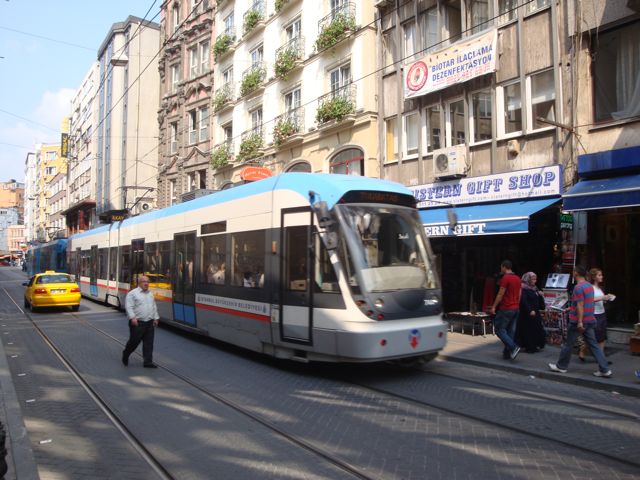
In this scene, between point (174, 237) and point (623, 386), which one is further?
point (174, 237)

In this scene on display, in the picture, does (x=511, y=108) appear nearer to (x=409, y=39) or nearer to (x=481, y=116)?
(x=481, y=116)

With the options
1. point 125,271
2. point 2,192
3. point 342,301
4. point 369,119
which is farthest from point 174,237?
point 2,192


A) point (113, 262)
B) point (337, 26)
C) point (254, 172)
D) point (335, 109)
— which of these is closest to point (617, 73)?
point (335, 109)

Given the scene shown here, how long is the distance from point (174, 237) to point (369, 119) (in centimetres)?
797

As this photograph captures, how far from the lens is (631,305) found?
12.0 m

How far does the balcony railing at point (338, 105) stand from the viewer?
18422 millimetres

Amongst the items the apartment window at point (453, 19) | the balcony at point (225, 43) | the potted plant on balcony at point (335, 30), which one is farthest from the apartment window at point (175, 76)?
the apartment window at point (453, 19)

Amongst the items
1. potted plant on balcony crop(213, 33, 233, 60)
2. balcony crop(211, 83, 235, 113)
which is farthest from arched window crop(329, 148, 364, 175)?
potted plant on balcony crop(213, 33, 233, 60)

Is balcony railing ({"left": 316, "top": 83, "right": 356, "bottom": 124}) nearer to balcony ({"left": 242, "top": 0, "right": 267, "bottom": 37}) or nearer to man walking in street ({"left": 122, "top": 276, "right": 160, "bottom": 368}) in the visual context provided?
balcony ({"left": 242, "top": 0, "right": 267, "bottom": 37})

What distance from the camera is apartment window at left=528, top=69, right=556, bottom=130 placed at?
1277 centimetres

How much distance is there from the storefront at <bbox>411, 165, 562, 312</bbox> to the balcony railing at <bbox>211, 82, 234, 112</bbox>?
47.9 feet

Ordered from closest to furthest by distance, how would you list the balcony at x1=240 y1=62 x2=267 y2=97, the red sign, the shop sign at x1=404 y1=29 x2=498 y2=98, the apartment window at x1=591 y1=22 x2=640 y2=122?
the apartment window at x1=591 y1=22 x2=640 y2=122 → the shop sign at x1=404 y1=29 x2=498 y2=98 → the red sign → the balcony at x1=240 y1=62 x2=267 y2=97

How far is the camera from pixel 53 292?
1859 centimetres

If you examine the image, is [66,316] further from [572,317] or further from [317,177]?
[572,317]
